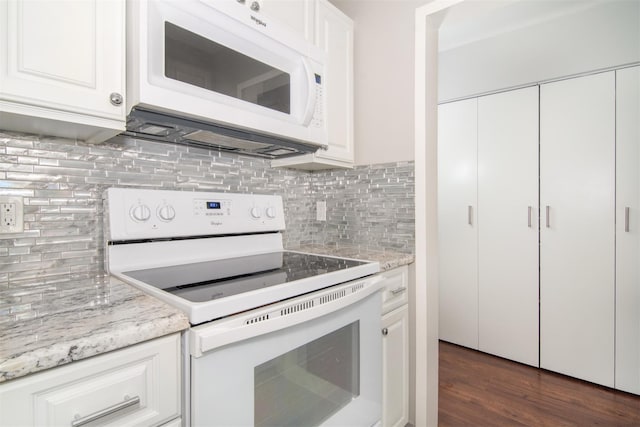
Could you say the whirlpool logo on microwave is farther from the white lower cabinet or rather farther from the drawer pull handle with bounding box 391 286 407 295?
the drawer pull handle with bounding box 391 286 407 295

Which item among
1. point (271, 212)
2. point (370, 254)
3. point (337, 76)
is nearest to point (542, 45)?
point (337, 76)

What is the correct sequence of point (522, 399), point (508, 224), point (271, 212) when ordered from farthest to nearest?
1. point (508, 224)
2. point (522, 399)
3. point (271, 212)

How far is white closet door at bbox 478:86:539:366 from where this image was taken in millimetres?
2320

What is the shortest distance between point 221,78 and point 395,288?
1.10 m

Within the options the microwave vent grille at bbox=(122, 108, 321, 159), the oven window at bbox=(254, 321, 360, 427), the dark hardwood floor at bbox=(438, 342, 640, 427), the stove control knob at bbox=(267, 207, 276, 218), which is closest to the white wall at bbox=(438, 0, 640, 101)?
the microwave vent grille at bbox=(122, 108, 321, 159)

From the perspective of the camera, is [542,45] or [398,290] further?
[542,45]

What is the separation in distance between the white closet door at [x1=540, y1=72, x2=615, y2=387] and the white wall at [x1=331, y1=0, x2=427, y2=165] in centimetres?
128

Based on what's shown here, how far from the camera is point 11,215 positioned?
946 millimetres

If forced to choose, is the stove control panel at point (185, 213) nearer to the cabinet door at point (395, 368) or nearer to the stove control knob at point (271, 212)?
the stove control knob at point (271, 212)

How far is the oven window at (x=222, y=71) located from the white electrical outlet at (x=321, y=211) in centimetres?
71

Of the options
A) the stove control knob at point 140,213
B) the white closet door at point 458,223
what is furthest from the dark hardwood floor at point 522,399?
the stove control knob at point 140,213

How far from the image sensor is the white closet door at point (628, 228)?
195cm

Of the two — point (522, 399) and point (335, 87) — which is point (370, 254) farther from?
point (522, 399)

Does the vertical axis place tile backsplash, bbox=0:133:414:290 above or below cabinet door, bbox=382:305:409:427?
above
